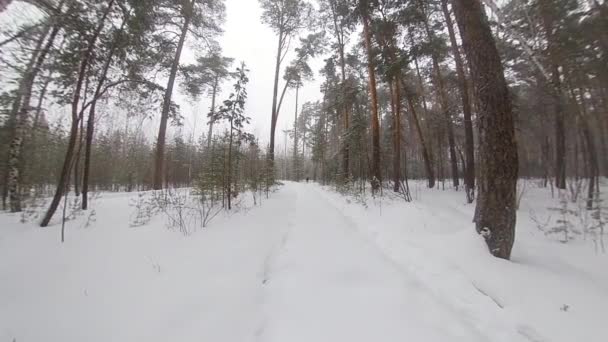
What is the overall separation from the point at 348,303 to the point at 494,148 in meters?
2.46

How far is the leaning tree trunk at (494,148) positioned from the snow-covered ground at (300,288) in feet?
0.85

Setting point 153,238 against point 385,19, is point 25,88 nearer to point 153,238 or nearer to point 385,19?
point 153,238

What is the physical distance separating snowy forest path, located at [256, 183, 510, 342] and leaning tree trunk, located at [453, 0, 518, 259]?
4.08 feet

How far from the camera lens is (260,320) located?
159 centimetres

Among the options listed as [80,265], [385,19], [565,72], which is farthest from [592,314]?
[385,19]

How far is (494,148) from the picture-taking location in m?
2.37

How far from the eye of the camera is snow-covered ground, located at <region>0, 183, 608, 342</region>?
147 cm

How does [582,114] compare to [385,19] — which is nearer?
[582,114]

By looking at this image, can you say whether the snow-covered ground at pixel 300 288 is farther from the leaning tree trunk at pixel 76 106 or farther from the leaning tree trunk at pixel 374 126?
the leaning tree trunk at pixel 374 126

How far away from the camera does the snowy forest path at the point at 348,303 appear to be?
1430mm

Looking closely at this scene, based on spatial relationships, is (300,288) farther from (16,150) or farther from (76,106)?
(16,150)

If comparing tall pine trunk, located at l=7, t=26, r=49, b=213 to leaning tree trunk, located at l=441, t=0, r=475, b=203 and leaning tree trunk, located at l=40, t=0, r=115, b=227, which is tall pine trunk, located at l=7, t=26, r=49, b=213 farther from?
leaning tree trunk, located at l=441, t=0, r=475, b=203

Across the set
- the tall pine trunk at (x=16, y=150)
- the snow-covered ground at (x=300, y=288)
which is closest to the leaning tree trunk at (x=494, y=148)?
the snow-covered ground at (x=300, y=288)

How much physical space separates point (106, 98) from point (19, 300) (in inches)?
209
